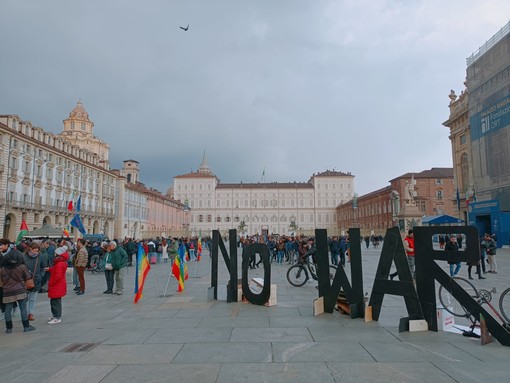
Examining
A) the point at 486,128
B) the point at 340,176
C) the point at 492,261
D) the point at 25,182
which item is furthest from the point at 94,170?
the point at 340,176

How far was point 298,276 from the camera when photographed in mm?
12047

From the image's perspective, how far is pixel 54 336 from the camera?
634 cm

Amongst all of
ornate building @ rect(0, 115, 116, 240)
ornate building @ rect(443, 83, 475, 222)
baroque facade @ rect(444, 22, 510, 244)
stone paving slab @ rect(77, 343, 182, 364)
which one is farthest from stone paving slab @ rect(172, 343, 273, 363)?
ornate building @ rect(443, 83, 475, 222)

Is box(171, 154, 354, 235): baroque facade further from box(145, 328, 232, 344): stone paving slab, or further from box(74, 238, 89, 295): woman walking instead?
box(145, 328, 232, 344): stone paving slab

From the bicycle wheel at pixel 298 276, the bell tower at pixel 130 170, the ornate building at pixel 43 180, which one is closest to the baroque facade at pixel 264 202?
the bell tower at pixel 130 170

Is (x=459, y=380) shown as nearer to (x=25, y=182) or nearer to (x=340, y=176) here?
(x=25, y=182)

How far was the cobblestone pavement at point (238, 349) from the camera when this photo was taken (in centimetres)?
436

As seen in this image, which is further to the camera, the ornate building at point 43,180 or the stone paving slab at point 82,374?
the ornate building at point 43,180

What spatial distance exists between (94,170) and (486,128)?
55.4 m

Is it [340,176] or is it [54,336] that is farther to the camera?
[340,176]

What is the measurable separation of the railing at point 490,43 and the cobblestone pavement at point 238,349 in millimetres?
34381

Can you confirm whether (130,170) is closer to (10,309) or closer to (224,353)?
(10,309)

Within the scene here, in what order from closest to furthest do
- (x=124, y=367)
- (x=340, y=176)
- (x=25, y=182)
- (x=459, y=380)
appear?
1. (x=459, y=380)
2. (x=124, y=367)
3. (x=25, y=182)
4. (x=340, y=176)

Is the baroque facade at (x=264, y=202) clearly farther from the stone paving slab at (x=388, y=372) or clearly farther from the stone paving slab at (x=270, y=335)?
the stone paving slab at (x=388, y=372)
